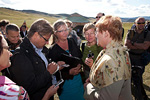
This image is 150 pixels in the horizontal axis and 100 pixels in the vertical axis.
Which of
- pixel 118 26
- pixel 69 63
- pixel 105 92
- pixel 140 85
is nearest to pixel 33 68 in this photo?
pixel 69 63

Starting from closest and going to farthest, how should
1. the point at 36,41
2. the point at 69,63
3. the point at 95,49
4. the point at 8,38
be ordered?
1. the point at 36,41
2. the point at 69,63
3. the point at 95,49
4. the point at 8,38

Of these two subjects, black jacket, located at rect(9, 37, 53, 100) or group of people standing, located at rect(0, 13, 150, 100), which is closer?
group of people standing, located at rect(0, 13, 150, 100)

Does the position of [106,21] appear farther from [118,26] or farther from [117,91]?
[117,91]

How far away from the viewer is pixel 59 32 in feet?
9.29

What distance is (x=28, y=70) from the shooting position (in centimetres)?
167

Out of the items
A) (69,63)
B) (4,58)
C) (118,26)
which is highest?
(118,26)

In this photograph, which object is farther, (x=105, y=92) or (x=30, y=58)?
(x=30, y=58)

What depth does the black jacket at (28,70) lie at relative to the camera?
1605mm

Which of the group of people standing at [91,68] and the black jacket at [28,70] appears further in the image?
the black jacket at [28,70]

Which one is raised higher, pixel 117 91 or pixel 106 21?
pixel 106 21

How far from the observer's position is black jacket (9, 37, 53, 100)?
5.27 ft

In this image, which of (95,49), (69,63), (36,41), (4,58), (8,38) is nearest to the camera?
(4,58)

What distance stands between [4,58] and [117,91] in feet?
4.79

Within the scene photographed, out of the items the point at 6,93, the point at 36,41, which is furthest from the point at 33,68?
the point at 6,93
